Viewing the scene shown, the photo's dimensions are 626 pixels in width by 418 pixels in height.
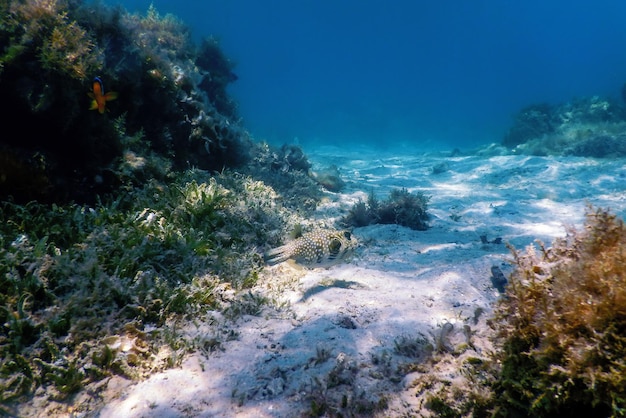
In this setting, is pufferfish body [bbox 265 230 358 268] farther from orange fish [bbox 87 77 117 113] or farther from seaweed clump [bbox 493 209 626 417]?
orange fish [bbox 87 77 117 113]

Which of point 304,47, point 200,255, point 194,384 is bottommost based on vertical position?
point 194,384

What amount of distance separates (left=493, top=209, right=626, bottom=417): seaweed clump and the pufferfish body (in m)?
2.43

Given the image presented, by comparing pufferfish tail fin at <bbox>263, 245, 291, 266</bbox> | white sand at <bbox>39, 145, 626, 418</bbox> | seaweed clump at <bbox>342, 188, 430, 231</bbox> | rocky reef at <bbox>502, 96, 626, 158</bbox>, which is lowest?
white sand at <bbox>39, 145, 626, 418</bbox>

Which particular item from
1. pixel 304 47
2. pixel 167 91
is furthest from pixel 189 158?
pixel 304 47

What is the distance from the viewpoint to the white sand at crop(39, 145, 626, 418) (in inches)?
96.0

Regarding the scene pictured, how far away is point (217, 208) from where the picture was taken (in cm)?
580

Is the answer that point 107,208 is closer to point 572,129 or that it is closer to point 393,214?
point 393,214

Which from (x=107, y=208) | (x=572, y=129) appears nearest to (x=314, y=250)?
(x=107, y=208)

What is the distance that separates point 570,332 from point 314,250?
3001 millimetres

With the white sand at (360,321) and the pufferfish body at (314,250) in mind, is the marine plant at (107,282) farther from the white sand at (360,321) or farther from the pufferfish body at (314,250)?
the pufferfish body at (314,250)

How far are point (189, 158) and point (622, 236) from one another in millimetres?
8100

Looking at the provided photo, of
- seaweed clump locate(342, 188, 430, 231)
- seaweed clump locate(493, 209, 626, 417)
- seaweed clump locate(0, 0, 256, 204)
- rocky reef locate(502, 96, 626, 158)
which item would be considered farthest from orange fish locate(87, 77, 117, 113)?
rocky reef locate(502, 96, 626, 158)

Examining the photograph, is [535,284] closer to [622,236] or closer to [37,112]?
[622,236]

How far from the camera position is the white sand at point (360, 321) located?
2.44 metres
